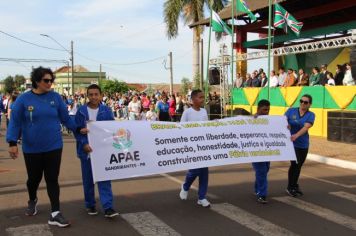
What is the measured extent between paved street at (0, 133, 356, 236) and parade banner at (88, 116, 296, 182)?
2.00 ft

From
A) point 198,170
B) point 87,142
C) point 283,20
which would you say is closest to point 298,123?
point 198,170

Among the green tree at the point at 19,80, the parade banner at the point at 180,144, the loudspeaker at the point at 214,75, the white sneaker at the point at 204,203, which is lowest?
the white sneaker at the point at 204,203

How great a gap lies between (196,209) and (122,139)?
56.2 inches

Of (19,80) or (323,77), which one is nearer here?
(323,77)

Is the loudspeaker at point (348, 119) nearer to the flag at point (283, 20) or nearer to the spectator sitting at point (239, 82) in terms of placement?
the flag at point (283, 20)

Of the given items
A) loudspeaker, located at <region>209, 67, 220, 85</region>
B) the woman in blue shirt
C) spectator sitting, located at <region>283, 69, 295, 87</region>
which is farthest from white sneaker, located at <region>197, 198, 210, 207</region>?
loudspeaker, located at <region>209, 67, 220, 85</region>

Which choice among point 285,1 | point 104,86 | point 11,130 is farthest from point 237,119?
point 104,86

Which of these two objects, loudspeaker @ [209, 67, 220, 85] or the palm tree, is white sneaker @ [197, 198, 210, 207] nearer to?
loudspeaker @ [209, 67, 220, 85]

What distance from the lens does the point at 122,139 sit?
6559 mm

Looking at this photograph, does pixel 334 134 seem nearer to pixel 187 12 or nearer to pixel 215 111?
pixel 215 111

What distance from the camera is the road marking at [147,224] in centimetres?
553

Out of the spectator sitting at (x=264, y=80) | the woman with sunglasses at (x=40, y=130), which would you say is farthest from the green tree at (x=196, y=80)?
the woman with sunglasses at (x=40, y=130)

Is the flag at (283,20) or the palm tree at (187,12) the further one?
the palm tree at (187,12)

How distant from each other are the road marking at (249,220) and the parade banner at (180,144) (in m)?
0.67
